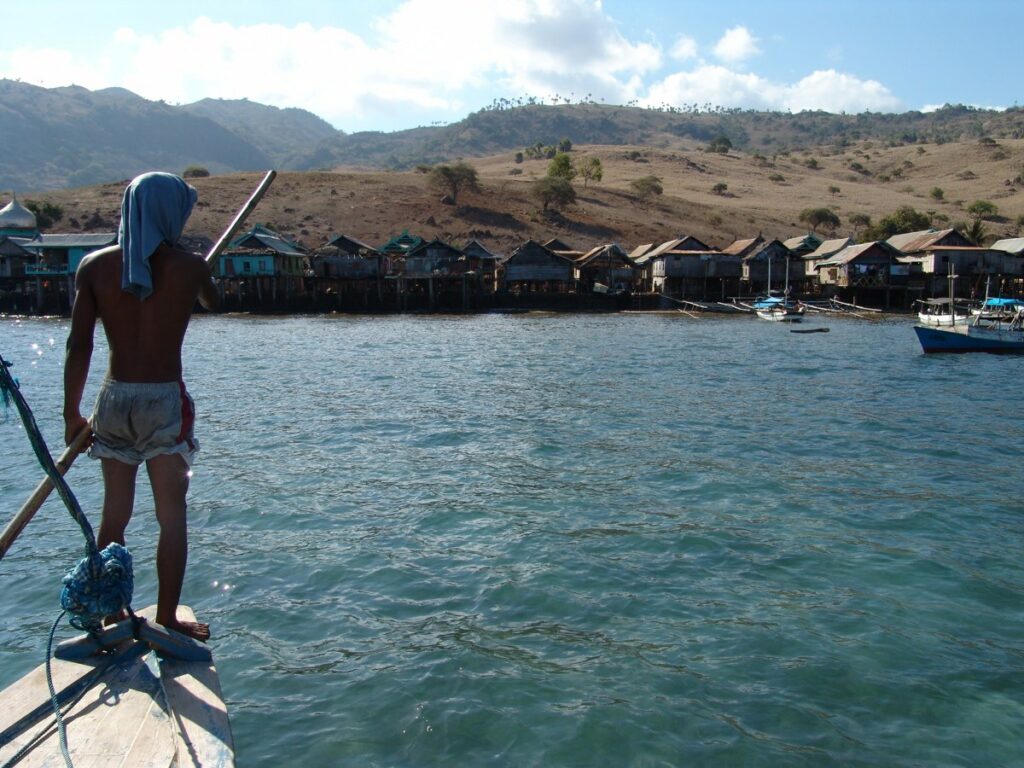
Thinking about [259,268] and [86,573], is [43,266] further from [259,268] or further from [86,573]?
[86,573]

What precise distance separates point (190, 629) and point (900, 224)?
94419 mm

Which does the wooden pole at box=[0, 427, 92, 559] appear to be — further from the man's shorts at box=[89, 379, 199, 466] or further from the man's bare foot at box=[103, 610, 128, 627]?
the man's bare foot at box=[103, 610, 128, 627]

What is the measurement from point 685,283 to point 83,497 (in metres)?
61.8

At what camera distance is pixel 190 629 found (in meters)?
4.79

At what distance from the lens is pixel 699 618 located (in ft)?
23.5

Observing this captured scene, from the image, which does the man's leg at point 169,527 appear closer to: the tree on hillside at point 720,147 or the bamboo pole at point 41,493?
the bamboo pole at point 41,493

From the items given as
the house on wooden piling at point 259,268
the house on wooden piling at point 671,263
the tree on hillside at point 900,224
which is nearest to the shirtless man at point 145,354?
the house on wooden piling at point 259,268

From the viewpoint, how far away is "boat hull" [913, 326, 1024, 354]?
112 feet

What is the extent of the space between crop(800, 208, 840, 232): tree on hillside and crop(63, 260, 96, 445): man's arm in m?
95.2

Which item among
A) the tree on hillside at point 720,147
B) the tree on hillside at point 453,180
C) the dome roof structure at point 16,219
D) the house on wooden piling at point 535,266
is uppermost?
the tree on hillside at point 720,147

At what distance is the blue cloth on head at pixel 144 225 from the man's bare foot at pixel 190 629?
1.83 m

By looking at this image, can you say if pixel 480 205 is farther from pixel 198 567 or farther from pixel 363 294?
pixel 198 567

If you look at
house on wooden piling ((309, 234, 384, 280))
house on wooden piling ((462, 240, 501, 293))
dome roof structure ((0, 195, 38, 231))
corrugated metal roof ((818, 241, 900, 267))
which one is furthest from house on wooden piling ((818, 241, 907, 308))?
dome roof structure ((0, 195, 38, 231))

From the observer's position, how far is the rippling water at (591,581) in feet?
18.2
